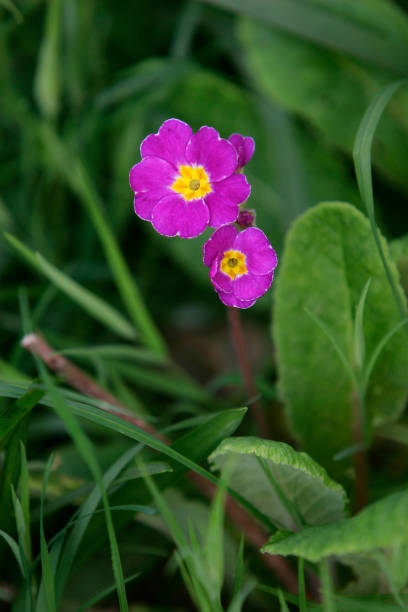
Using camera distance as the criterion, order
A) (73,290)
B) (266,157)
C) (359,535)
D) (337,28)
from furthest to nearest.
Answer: (266,157)
(337,28)
(73,290)
(359,535)

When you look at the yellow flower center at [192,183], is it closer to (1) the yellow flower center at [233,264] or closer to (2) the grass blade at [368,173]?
(1) the yellow flower center at [233,264]

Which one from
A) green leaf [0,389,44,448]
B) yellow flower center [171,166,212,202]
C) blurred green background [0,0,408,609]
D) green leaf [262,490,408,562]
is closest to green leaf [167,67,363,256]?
blurred green background [0,0,408,609]

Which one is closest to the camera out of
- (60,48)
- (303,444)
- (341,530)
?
(341,530)

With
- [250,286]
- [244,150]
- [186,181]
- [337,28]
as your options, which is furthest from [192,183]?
[337,28]

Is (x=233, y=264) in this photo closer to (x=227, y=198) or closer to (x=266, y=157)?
(x=227, y=198)

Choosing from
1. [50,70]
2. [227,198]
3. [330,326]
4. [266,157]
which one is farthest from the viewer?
[266,157]

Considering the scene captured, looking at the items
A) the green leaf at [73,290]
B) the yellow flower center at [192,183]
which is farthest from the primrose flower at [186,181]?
the green leaf at [73,290]

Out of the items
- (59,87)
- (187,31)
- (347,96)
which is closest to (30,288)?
(59,87)

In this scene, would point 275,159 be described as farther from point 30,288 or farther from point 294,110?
point 30,288
